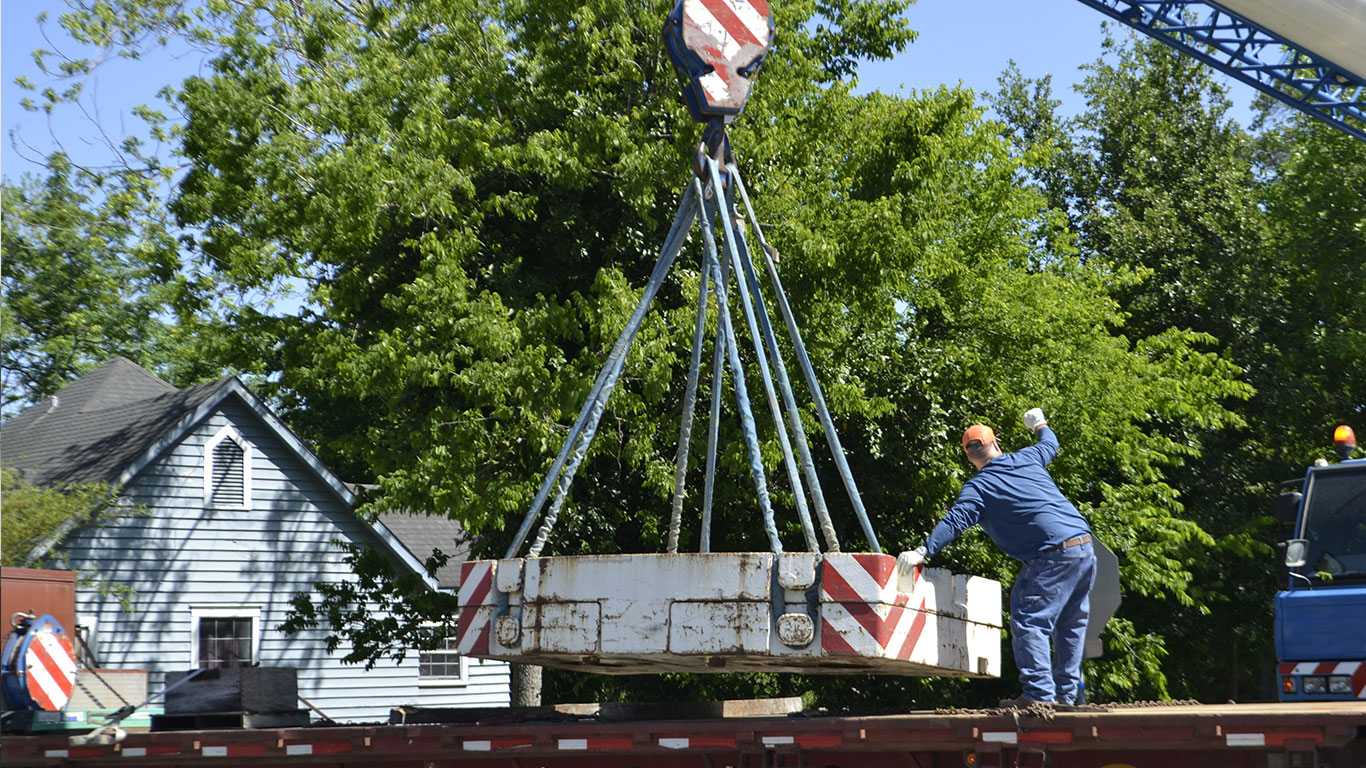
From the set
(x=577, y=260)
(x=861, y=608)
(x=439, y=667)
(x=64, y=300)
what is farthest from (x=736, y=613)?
(x=64, y=300)

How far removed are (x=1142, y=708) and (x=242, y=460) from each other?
16534 mm

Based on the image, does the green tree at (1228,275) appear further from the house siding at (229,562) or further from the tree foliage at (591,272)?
the house siding at (229,562)

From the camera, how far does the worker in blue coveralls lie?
6.49 metres

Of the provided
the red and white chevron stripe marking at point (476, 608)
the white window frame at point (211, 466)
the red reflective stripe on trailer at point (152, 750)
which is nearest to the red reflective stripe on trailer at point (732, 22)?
the red and white chevron stripe marking at point (476, 608)

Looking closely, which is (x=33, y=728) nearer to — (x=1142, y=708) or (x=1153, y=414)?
(x=1142, y=708)

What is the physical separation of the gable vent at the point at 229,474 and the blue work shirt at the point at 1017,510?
15.4 metres

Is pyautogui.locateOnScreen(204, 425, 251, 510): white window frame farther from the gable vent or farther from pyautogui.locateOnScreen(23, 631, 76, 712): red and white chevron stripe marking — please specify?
pyautogui.locateOnScreen(23, 631, 76, 712): red and white chevron stripe marking

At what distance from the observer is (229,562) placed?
1948 centimetres

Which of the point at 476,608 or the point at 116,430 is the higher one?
the point at 116,430

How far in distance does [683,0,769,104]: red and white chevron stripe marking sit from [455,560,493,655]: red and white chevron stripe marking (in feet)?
9.71

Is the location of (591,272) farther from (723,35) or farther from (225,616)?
(225,616)

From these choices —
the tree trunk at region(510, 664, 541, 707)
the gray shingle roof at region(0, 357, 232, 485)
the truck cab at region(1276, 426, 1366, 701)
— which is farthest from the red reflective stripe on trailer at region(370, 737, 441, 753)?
the gray shingle roof at region(0, 357, 232, 485)

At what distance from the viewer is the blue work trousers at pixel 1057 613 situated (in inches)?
252

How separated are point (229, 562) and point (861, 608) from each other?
613 inches
